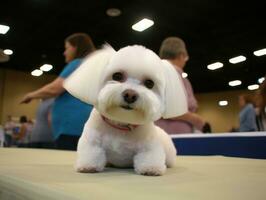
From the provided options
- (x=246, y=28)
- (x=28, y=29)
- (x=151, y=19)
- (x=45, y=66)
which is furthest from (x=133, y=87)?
(x=45, y=66)

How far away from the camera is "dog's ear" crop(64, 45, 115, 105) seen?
821mm

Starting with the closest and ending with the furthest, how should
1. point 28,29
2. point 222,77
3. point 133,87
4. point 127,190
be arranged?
point 127,190, point 133,87, point 28,29, point 222,77

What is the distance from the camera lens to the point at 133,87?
0.78 meters

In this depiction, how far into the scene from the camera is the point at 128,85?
79 cm

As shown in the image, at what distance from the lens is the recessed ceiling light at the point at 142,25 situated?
6121 mm

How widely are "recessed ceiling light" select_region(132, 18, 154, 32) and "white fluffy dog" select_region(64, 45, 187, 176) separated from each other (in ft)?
17.5

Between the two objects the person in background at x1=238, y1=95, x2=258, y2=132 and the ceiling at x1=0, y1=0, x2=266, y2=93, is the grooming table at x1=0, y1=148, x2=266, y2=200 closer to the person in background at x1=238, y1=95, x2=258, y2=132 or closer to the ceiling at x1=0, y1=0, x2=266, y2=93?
the person in background at x1=238, y1=95, x2=258, y2=132

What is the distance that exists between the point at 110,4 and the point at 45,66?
222 inches

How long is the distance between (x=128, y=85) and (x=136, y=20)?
18.0 ft

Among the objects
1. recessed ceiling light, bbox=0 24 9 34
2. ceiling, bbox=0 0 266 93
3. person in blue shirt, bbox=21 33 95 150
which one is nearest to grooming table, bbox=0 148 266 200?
person in blue shirt, bbox=21 33 95 150

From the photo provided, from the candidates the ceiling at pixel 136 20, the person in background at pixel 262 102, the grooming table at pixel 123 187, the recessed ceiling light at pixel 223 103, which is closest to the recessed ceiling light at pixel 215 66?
the ceiling at pixel 136 20

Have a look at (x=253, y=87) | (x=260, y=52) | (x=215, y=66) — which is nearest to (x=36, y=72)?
(x=215, y=66)

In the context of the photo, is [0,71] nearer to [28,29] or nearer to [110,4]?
[28,29]

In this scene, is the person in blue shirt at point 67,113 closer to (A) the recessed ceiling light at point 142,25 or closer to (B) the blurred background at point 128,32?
(B) the blurred background at point 128,32
